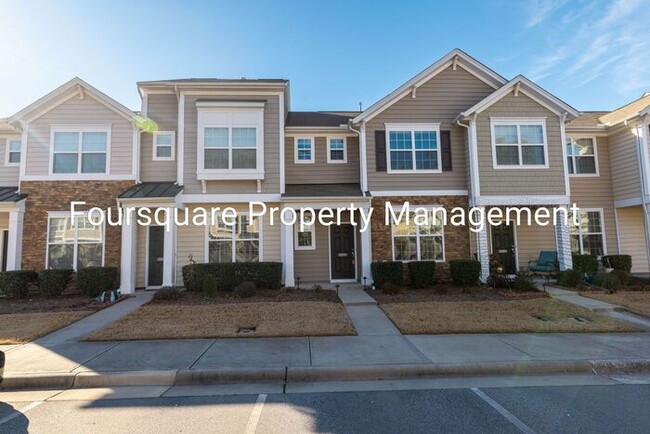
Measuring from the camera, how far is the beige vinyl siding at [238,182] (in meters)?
13.4

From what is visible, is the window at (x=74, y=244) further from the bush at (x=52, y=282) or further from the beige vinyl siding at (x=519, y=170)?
the beige vinyl siding at (x=519, y=170)

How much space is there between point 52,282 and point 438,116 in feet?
47.6

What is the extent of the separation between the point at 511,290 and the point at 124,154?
46.2 ft

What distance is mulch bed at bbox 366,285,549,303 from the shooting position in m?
10.7

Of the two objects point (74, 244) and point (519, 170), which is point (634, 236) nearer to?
point (519, 170)

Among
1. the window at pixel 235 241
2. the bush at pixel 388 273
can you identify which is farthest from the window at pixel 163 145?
the bush at pixel 388 273

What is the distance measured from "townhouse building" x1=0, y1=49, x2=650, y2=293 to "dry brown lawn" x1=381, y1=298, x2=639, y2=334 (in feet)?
11.2

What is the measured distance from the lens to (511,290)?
11547 millimetres

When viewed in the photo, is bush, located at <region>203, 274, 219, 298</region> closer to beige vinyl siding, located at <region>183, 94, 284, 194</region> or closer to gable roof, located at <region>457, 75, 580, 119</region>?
beige vinyl siding, located at <region>183, 94, 284, 194</region>

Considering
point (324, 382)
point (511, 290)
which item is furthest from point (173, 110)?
point (511, 290)

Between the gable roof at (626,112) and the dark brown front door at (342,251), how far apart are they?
11.7 m

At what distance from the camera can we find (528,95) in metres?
13.6

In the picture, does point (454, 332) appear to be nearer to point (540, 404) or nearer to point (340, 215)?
point (540, 404)

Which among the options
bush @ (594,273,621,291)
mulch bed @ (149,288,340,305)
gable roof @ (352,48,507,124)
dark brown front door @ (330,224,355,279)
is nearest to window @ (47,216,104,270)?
mulch bed @ (149,288,340,305)
